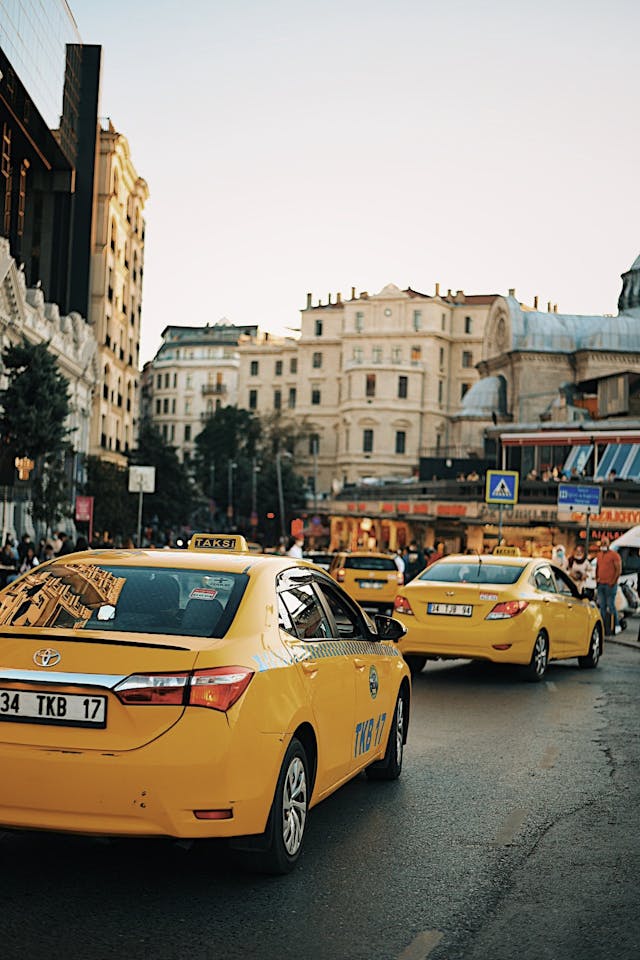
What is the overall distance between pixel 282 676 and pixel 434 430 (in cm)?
11719

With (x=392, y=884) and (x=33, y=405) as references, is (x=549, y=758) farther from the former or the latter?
(x=33, y=405)

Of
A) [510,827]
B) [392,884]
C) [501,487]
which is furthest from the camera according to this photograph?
[501,487]

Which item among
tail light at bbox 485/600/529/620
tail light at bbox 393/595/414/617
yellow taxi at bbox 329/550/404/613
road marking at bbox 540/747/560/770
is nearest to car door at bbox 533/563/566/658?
tail light at bbox 485/600/529/620

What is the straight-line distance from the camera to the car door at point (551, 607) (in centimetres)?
1503

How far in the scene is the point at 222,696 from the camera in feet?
17.8

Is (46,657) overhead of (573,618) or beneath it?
overhead

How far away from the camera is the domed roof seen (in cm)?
9125

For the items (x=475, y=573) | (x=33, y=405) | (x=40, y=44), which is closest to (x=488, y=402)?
(x=40, y=44)

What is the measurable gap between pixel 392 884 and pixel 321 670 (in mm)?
1171

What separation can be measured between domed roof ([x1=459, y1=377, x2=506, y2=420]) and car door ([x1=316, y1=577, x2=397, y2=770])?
83.7 meters

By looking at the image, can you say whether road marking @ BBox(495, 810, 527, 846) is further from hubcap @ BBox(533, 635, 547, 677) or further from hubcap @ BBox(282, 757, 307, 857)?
hubcap @ BBox(533, 635, 547, 677)

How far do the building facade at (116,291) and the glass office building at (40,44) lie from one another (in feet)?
31.9

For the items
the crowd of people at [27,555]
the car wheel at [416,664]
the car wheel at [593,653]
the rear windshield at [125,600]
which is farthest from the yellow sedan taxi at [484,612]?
the rear windshield at [125,600]

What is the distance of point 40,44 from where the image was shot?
5397cm
